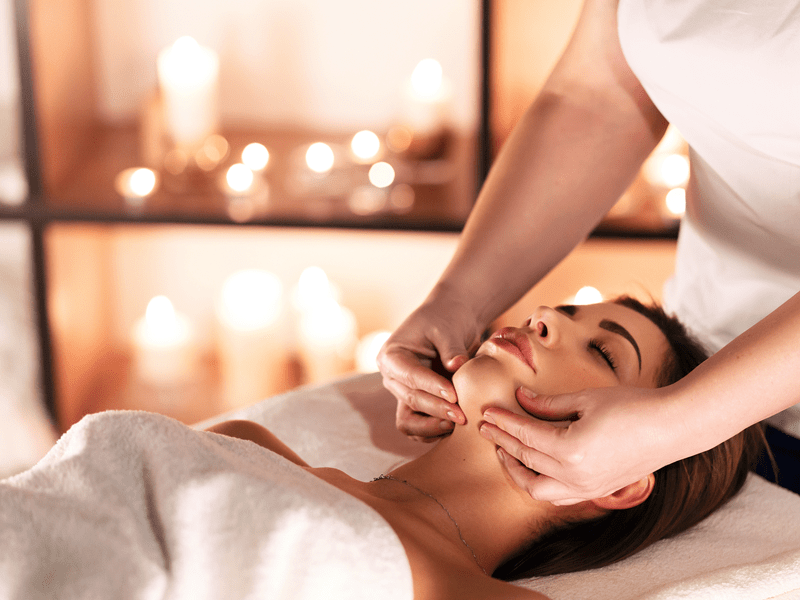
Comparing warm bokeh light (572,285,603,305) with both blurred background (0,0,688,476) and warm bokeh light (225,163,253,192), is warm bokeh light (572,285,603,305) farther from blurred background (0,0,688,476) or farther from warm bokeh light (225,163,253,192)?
warm bokeh light (225,163,253,192)

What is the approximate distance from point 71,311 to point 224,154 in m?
0.56

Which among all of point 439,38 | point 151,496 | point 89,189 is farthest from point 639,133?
point 89,189

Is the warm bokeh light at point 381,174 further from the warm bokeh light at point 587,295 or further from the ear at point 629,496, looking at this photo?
the ear at point 629,496

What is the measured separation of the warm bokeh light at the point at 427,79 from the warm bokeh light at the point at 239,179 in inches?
17.1

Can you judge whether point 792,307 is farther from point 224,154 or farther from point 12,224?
point 12,224

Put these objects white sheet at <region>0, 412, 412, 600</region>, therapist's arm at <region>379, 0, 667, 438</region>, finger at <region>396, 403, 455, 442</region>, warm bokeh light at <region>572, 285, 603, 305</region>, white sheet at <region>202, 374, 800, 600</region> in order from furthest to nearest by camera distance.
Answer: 1. warm bokeh light at <region>572, 285, 603, 305</region>
2. therapist's arm at <region>379, 0, 667, 438</region>
3. finger at <region>396, 403, 455, 442</region>
4. white sheet at <region>202, 374, 800, 600</region>
5. white sheet at <region>0, 412, 412, 600</region>

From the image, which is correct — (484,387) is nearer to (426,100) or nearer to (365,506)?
(365,506)

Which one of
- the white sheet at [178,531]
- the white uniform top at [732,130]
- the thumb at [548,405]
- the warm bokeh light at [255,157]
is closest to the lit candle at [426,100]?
the warm bokeh light at [255,157]

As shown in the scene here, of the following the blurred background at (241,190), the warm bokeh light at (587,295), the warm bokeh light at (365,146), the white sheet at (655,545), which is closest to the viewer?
the white sheet at (655,545)

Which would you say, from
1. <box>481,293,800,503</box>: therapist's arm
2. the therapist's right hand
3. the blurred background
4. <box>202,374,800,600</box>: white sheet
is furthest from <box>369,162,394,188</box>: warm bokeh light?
<box>481,293,800,503</box>: therapist's arm

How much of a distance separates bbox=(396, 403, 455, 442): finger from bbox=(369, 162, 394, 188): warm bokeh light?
98cm

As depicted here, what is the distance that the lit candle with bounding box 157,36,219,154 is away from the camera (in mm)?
1819

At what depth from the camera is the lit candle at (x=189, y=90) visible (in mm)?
→ 1819

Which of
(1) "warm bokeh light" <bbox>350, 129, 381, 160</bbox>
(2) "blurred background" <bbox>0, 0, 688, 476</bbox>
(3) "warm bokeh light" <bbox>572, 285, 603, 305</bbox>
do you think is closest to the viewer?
(3) "warm bokeh light" <bbox>572, 285, 603, 305</bbox>
